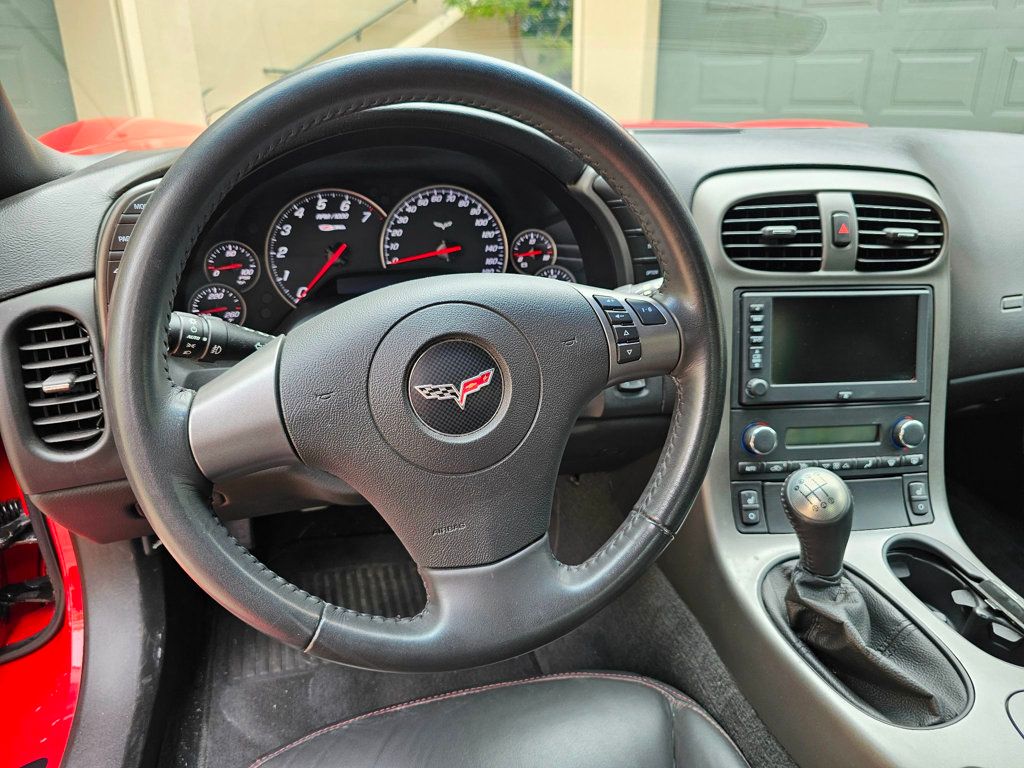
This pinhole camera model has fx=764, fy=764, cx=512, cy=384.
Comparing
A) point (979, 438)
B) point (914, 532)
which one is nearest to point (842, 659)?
point (914, 532)

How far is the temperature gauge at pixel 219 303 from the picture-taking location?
1.27 m

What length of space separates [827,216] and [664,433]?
1.61 feet

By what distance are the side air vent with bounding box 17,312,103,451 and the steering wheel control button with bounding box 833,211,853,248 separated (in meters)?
1.23

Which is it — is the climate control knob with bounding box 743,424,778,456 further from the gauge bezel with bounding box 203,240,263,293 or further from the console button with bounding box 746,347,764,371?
the gauge bezel with bounding box 203,240,263,293

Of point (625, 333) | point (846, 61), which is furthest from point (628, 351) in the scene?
point (846, 61)

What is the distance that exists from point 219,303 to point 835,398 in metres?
1.11

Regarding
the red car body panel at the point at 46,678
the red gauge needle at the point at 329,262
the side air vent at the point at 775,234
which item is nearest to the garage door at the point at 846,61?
the side air vent at the point at 775,234

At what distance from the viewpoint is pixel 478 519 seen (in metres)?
0.84

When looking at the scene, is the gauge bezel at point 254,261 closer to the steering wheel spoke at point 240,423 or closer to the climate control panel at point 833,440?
the steering wheel spoke at point 240,423

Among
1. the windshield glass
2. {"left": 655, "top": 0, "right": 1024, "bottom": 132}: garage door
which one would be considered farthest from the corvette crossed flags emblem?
{"left": 655, "top": 0, "right": 1024, "bottom": 132}: garage door

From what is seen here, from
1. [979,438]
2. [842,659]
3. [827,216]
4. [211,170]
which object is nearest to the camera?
Answer: [211,170]

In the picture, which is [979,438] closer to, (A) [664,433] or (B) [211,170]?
(A) [664,433]

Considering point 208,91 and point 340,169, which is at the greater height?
point 208,91

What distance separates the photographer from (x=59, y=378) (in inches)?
40.8
